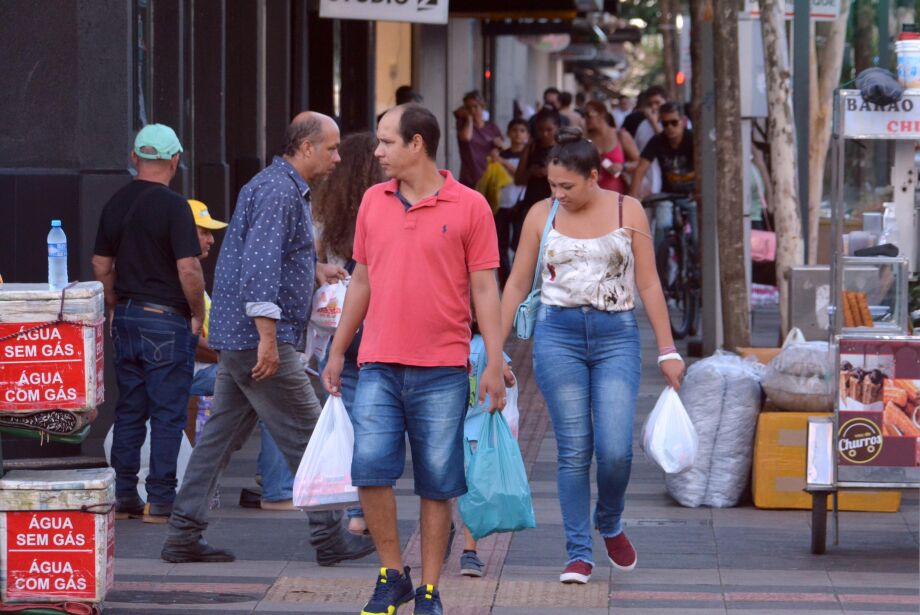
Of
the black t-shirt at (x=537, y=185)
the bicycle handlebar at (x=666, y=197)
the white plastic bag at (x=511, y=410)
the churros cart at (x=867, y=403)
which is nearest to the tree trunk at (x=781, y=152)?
the bicycle handlebar at (x=666, y=197)

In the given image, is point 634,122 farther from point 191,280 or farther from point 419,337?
point 419,337

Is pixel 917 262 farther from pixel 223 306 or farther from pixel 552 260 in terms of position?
pixel 223 306

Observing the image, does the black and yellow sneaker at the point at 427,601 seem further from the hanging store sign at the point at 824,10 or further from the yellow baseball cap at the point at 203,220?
the hanging store sign at the point at 824,10

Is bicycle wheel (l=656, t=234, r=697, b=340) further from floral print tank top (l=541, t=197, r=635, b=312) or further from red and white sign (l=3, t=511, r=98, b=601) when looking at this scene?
red and white sign (l=3, t=511, r=98, b=601)

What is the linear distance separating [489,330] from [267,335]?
1.12 meters

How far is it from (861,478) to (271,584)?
2.39m

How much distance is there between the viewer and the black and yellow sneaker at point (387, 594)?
19.9ft

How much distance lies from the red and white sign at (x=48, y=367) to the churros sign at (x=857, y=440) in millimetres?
3010

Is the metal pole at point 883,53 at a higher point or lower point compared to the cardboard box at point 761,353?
higher

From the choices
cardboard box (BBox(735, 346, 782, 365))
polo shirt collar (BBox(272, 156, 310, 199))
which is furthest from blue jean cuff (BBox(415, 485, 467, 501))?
cardboard box (BBox(735, 346, 782, 365))

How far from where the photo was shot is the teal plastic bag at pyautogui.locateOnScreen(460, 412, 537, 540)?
639 cm

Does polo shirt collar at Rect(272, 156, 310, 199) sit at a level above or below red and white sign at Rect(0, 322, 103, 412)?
above

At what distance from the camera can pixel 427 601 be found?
6062mm

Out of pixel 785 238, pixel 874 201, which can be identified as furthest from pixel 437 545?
pixel 874 201
